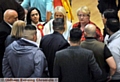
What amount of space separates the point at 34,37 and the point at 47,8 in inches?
92.6

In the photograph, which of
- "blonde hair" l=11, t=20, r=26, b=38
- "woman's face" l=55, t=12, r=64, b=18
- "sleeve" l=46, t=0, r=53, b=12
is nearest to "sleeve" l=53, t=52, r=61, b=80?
"blonde hair" l=11, t=20, r=26, b=38

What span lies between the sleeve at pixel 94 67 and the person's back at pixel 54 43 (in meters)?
0.50

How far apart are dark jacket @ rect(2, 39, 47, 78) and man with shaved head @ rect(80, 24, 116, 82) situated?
59cm

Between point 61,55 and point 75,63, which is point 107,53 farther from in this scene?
point 61,55

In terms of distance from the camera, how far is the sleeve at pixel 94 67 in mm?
4445

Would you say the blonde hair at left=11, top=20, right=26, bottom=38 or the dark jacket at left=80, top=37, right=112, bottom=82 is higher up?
the blonde hair at left=11, top=20, right=26, bottom=38

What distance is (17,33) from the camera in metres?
4.91

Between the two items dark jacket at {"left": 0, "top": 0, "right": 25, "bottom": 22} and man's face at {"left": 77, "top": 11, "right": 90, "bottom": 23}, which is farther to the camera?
dark jacket at {"left": 0, "top": 0, "right": 25, "bottom": 22}

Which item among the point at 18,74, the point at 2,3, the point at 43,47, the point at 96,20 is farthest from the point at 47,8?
the point at 96,20

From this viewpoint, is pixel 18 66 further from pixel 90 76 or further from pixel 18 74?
pixel 90 76

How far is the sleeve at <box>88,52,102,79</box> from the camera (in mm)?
4445

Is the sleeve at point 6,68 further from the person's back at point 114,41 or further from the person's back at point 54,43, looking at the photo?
the person's back at point 114,41

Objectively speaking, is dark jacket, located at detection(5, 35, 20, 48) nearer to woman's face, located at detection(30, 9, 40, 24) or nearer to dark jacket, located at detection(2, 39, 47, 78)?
dark jacket, located at detection(2, 39, 47, 78)

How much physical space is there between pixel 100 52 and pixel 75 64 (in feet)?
1.46
